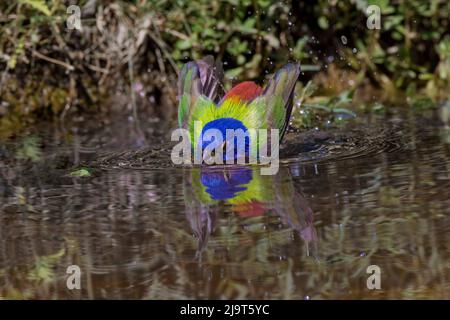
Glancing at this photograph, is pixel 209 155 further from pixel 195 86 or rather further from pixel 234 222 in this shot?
pixel 234 222

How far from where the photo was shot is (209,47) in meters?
5.74

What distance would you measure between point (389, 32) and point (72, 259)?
3.83m

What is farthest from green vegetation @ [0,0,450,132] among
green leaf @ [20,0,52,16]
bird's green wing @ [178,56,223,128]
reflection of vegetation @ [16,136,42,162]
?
bird's green wing @ [178,56,223,128]

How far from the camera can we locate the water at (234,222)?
257 centimetres

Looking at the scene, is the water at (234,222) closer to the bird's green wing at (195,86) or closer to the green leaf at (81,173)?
the green leaf at (81,173)

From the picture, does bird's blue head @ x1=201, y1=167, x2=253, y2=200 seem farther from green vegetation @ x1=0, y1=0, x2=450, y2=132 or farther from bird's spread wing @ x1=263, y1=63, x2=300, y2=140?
green vegetation @ x1=0, y1=0, x2=450, y2=132

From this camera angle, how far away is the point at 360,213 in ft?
10.3

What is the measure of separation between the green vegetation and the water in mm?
1222

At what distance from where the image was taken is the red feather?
11.7 feet

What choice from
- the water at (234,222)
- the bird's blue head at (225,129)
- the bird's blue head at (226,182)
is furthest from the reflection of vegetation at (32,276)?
the bird's blue head at (225,129)

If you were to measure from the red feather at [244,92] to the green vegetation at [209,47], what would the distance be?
6.62ft

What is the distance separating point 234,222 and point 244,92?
65 centimetres
